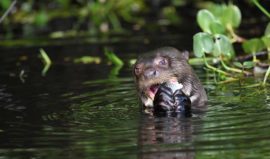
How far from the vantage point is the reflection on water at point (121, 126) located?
4.96 m

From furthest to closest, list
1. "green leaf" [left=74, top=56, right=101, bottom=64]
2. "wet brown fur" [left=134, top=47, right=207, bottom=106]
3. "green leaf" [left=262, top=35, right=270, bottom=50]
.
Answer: "green leaf" [left=74, top=56, right=101, bottom=64], "green leaf" [left=262, top=35, right=270, bottom=50], "wet brown fur" [left=134, top=47, right=207, bottom=106]

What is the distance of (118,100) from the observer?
23.6ft

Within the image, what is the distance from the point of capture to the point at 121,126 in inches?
230

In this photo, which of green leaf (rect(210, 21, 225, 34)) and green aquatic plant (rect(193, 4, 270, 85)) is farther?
green leaf (rect(210, 21, 225, 34))

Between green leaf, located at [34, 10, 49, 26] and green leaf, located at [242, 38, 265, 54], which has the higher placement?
green leaf, located at [34, 10, 49, 26]

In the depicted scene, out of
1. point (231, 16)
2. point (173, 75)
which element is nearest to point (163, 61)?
point (173, 75)

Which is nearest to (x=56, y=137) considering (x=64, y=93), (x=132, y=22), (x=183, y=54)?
(x=183, y=54)

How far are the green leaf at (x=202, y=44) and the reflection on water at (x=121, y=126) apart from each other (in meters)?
0.39

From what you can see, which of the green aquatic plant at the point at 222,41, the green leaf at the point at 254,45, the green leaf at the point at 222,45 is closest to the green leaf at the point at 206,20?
the green aquatic plant at the point at 222,41

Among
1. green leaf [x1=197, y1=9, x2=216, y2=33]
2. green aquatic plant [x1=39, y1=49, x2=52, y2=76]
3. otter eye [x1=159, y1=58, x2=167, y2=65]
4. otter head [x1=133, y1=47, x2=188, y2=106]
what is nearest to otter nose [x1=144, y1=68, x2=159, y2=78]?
otter head [x1=133, y1=47, x2=188, y2=106]

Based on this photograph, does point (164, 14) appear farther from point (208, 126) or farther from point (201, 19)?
point (208, 126)

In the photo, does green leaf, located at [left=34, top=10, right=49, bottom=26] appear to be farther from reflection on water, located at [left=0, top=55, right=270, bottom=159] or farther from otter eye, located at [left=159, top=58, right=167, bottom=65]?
otter eye, located at [left=159, top=58, right=167, bottom=65]

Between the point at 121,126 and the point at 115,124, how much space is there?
0.35ft

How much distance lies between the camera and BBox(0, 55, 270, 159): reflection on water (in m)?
4.96
